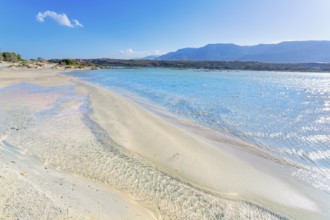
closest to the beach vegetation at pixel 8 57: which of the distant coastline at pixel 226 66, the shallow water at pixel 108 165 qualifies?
the distant coastline at pixel 226 66

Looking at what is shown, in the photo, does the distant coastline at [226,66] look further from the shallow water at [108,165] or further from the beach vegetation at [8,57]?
the shallow water at [108,165]

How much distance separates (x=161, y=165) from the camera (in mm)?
6242

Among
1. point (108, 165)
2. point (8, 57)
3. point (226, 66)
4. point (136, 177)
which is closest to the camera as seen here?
point (136, 177)

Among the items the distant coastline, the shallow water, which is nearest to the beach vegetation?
the distant coastline

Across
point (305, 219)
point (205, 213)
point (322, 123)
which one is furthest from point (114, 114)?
point (322, 123)

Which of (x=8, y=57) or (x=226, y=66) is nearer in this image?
(x=8, y=57)

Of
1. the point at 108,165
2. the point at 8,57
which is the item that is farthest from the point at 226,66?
the point at 108,165

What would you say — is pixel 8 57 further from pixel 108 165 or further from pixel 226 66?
pixel 226 66

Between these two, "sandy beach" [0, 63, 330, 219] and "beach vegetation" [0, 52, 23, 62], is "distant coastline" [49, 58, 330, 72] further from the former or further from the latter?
"sandy beach" [0, 63, 330, 219]

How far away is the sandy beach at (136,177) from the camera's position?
4.08 meters

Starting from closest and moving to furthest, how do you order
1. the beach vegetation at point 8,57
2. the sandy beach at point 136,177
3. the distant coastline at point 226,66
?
1. the sandy beach at point 136,177
2. the beach vegetation at point 8,57
3. the distant coastline at point 226,66

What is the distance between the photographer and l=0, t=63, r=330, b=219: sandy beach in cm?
408

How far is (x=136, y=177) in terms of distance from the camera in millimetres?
5434

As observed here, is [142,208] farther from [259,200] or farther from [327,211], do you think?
[327,211]
